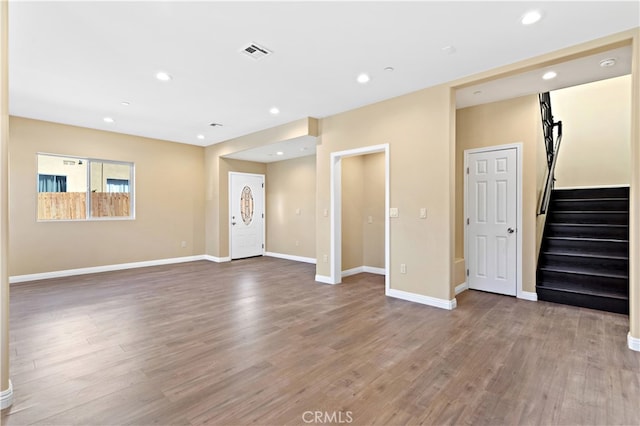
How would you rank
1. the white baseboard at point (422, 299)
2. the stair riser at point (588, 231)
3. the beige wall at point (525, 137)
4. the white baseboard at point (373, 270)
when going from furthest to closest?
the white baseboard at point (373, 270)
the stair riser at point (588, 231)
the beige wall at point (525, 137)
the white baseboard at point (422, 299)

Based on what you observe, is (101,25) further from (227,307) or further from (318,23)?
(227,307)

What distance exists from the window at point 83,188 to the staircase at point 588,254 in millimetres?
8002

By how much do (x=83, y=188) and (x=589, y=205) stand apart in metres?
9.59

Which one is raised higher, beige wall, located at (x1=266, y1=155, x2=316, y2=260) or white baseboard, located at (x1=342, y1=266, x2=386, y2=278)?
beige wall, located at (x1=266, y1=155, x2=316, y2=260)

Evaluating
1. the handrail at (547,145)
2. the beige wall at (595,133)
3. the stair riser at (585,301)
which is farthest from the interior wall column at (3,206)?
the beige wall at (595,133)

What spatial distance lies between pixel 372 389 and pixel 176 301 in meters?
3.22

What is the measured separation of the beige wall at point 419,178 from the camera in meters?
3.90

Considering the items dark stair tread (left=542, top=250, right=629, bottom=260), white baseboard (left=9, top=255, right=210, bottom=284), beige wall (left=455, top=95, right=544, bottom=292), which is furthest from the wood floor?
white baseboard (left=9, top=255, right=210, bottom=284)

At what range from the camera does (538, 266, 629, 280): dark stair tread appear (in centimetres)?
384

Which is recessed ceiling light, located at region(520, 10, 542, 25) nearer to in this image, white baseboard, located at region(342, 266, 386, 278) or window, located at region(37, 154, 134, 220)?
white baseboard, located at region(342, 266, 386, 278)

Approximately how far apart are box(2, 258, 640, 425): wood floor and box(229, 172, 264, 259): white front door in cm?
355

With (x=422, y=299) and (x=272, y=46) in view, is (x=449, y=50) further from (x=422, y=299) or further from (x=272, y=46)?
(x=422, y=299)

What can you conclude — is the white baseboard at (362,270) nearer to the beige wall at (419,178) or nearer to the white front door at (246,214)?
the beige wall at (419,178)

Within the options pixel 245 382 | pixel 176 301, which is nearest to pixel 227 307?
pixel 176 301
